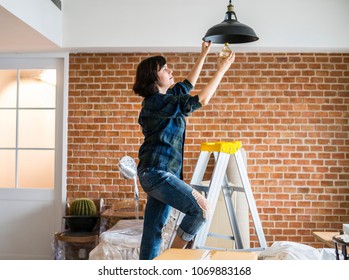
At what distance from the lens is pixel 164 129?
254cm

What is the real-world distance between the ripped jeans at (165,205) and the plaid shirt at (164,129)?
0.22 ft

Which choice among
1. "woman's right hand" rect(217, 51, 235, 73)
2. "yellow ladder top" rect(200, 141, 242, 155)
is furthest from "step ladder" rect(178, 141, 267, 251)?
"woman's right hand" rect(217, 51, 235, 73)

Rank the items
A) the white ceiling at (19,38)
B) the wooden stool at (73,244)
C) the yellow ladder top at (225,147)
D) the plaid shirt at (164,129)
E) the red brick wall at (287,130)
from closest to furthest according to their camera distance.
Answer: the plaid shirt at (164,129)
the yellow ladder top at (225,147)
the white ceiling at (19,38)
the wooden stool at (73,244)
the red brick wall at (287,130)

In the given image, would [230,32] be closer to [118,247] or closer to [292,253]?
[292,253]

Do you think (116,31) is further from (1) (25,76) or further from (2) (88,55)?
(1) (25,76)

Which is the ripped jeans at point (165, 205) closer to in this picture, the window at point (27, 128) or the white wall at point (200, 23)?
the white wall at point (200, 23)

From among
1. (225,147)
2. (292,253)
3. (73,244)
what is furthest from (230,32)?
(73,244)

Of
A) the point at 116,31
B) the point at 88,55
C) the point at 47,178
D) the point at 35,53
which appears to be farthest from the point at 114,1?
the point at 47,178

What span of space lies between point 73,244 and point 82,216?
1.11 feet

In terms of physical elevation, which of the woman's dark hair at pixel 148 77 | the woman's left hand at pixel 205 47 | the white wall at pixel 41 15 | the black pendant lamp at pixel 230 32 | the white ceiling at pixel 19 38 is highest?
the white wall at pixel 41 15

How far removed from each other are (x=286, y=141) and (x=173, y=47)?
1.36m

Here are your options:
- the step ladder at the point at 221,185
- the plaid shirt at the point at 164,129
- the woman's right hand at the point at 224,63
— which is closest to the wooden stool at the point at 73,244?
the step ladder at the point at 221,185

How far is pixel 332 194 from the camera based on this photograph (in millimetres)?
4621

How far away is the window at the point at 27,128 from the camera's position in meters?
4.87
